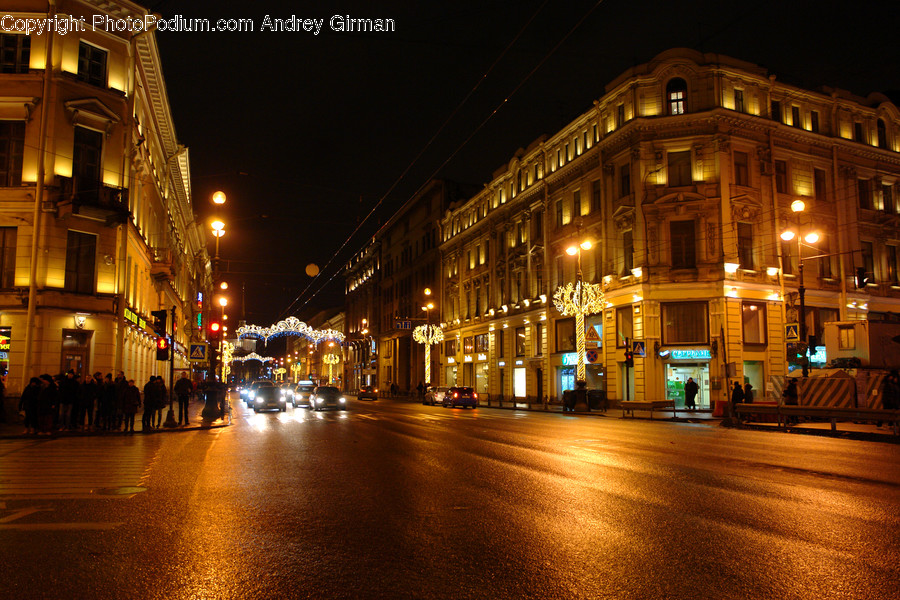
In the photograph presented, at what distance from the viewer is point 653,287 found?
124 ft

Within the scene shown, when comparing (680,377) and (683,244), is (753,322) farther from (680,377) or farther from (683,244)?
(683,244)

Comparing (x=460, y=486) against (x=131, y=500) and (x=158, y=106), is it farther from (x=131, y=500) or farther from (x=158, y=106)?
(x=158, y=106)

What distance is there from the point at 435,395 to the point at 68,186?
95.1ft

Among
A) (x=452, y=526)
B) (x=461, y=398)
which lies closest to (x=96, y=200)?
(x=452, y=526)

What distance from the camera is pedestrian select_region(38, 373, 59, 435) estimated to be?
1988 cm

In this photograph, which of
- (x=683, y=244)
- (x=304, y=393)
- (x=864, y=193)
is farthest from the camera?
(x=864, y=193)

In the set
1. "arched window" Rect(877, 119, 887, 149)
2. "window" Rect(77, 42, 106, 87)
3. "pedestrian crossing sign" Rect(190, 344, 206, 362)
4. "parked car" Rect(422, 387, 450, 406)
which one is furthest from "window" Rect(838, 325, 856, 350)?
"window" Rect(77, 42, 106, 87)

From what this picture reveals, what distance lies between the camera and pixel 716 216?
37344 millimetres

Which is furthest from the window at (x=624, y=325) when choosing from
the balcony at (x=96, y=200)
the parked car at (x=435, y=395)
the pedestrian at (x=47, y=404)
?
the pedestrian at (x=47, y=404)

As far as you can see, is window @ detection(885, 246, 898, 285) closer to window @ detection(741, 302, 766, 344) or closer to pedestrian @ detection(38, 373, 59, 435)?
window @ detection(741, 302, 766, 344)

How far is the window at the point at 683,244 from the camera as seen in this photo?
124 feet

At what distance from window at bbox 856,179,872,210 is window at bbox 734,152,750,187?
29.5 ft

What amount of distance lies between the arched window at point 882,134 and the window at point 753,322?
15.7m

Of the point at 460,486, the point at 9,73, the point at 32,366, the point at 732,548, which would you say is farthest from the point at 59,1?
the point at 732,548
